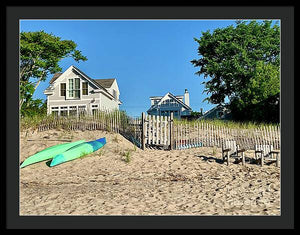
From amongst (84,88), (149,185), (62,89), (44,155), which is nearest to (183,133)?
(149,185)

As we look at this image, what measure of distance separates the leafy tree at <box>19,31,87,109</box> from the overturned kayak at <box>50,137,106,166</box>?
48.6ft

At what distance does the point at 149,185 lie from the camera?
26.4 ft

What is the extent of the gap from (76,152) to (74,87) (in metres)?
17.2

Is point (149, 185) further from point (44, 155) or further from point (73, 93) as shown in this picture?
point (73, 93)

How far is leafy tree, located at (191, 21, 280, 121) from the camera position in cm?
2545

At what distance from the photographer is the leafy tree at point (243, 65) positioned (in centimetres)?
2545

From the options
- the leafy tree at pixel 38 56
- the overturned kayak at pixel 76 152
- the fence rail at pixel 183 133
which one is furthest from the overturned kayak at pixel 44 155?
the leafy tree at pixel 38 56

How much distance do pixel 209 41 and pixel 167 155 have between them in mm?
21515

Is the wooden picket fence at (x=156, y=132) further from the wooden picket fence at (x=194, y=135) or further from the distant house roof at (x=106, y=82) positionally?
the distant house roof at (x=106, y=82)

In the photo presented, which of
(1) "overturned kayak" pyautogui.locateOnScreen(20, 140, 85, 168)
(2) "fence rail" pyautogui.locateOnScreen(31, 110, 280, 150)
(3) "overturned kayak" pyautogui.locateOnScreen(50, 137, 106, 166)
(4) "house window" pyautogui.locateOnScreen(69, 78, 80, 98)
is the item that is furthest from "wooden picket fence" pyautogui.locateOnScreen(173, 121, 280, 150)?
(4) "house window" pyautogui.locateOnScreen(69, 78, 80, 98)

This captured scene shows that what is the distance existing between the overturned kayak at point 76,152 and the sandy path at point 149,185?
0.82ft

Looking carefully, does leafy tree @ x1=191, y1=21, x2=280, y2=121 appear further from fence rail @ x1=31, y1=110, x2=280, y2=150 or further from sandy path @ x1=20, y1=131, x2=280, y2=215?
sandy path @ x1=20, y1=131, x2=280, y2=215

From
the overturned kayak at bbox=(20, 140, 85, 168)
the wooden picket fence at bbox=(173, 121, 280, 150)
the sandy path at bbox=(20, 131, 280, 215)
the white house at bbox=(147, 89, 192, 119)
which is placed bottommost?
the sandy path at bbox=(20, 131, 280, 215)
